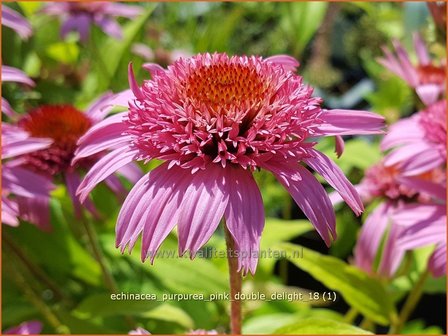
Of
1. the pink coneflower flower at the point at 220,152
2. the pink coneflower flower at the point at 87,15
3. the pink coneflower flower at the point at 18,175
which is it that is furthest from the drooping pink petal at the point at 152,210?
Answer: the pink coneflower flower at the point at 87,15

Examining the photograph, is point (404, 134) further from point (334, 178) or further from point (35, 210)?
point (35, 210)

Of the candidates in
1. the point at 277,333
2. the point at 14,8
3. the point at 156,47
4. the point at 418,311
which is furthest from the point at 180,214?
the point at 156,47

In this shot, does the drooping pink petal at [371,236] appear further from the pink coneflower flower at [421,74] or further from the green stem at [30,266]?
the green stem at [30,266]

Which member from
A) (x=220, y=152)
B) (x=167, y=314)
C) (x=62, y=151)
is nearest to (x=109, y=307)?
(x=167, y=314)

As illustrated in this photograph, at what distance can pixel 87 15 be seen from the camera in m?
1.08

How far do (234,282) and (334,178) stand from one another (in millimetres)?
103

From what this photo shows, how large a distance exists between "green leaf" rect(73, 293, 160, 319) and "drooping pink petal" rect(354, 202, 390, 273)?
0.26 meters

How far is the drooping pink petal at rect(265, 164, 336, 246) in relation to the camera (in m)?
0.41

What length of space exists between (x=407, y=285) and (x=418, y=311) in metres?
0.28

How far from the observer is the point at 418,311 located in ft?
3.55

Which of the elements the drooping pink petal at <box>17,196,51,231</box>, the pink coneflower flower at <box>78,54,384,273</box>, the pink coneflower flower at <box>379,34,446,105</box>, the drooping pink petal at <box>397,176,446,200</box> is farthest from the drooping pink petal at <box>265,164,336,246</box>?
the pink coneflower flower at <box>379,34,446,105</box>

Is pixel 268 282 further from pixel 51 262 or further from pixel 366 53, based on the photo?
pixel 366 53

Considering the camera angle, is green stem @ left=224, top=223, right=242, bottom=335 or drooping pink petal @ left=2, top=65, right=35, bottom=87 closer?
green stem @ left=224, top=223, right=242, bottom=335

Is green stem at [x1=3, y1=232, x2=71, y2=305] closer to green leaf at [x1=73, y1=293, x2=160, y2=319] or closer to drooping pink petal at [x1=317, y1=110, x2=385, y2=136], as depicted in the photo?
green leaf at [x1=73, y1=293, x2=160, y2=319]
